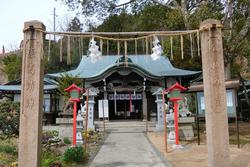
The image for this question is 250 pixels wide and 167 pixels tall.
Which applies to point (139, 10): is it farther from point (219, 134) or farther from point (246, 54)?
point (219, 134)

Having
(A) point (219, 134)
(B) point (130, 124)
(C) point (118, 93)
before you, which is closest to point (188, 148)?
(A) point (219, 134)

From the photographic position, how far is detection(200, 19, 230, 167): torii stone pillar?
6840mm

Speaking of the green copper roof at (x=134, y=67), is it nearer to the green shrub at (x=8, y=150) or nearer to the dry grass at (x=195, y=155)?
the dry grass at (x=195, y=155)

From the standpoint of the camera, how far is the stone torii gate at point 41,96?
6793 mm

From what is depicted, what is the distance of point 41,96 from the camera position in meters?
7.07

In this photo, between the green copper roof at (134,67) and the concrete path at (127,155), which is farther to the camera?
the green copper roof at (134,67)

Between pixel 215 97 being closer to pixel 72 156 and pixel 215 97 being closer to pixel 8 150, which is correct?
pixel 72 156

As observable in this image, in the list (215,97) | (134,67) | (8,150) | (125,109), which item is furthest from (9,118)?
(125,109)

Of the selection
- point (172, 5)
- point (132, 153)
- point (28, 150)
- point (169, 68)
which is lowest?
point (132, 153)

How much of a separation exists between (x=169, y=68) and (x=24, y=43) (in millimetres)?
20198

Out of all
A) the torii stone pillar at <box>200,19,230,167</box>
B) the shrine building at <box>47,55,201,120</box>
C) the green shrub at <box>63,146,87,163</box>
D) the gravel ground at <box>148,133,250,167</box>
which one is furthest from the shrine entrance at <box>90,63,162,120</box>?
the torii stone pillar at <box>200,19,230,167</box>

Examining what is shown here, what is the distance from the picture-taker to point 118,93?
2484cm

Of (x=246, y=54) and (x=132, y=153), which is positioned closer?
(x=132, y=153)

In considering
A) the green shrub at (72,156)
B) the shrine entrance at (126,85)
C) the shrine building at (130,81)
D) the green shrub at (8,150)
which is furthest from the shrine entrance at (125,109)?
the green shrub at (72,156)
